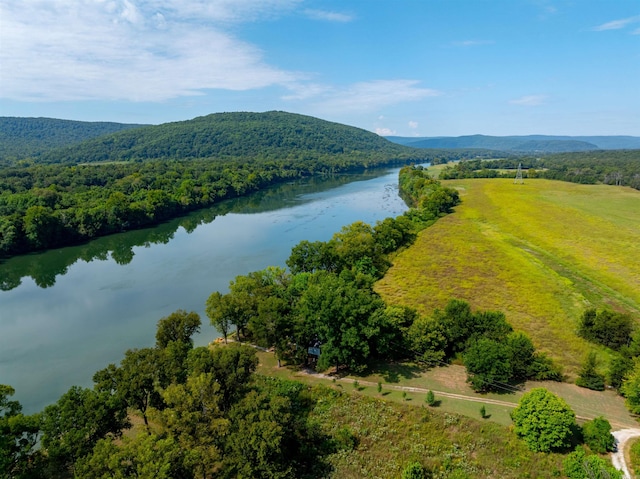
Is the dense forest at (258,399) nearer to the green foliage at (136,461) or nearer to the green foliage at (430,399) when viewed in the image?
the green foliage at (136,461)

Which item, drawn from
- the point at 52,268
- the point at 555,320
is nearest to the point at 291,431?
the point at 555,320

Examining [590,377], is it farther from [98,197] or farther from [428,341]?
[98,197]

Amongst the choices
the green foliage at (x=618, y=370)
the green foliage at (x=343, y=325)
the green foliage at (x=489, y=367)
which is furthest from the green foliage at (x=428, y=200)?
the green foliage at (x=489, y=367)

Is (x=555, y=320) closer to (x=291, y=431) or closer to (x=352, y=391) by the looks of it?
(x=352, y=391)

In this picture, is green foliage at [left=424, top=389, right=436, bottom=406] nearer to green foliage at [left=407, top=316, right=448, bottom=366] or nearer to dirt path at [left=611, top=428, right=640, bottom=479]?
green foliage at [left=407, top=316, right=448, bottom=366]

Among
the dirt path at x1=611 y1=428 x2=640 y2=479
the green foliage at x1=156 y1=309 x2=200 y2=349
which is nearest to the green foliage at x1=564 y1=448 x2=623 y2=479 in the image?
the dirt path at x1=611 y1=428 x2=640 y2=479

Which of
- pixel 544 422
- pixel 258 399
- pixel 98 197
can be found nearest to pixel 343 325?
pixel 258 399
